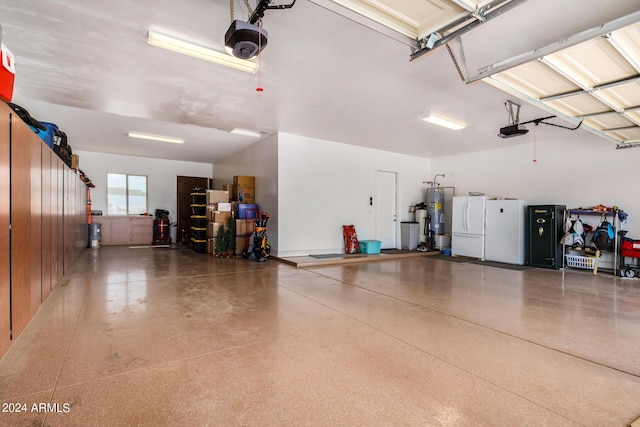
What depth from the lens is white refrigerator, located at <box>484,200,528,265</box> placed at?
7254 millimetres

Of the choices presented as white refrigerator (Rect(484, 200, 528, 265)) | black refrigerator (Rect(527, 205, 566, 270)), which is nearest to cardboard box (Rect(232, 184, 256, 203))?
white refrigerator (Rect(484, 200, 528, 265))

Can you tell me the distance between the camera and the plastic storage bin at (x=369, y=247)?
8.02m

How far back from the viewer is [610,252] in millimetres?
6414

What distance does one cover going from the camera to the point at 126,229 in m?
10.1

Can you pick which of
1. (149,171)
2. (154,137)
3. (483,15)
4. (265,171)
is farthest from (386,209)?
(149,171)

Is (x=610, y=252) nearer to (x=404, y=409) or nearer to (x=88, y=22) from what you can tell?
(x=404, y=409)

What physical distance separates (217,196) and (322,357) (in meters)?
6.51

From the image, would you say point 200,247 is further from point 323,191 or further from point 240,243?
point 323,191

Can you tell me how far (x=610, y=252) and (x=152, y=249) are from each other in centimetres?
1148

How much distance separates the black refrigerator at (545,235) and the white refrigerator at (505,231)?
0.18 meters

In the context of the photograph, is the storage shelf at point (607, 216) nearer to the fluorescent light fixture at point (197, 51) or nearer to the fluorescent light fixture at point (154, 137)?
the fluorescent light fixture at point (197, 51)

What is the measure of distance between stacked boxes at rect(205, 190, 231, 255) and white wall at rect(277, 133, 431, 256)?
1.70 metres

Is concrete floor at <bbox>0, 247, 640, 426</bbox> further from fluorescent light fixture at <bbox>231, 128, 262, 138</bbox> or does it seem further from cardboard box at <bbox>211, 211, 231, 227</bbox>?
fluorescent light fixture at <bbox>231, 128, 262, 138</bbox>

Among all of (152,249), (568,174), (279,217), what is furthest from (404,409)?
(152,249)
